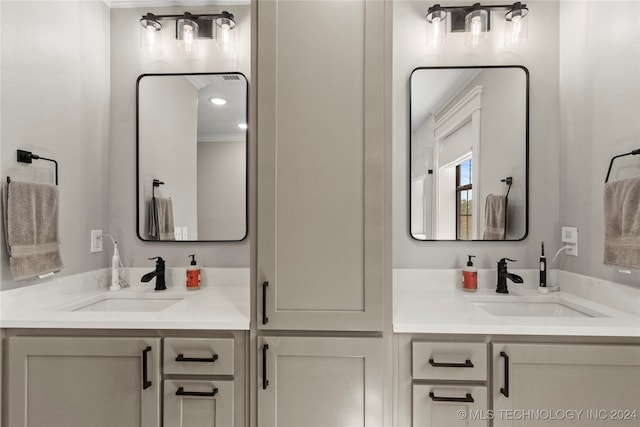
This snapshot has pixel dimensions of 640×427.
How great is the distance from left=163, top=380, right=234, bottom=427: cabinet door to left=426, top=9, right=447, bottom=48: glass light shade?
195 centimetres

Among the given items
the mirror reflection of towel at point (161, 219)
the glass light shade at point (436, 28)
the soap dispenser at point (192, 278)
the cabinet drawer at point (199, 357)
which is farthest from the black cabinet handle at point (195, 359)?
Answer: the glass light shade at point (436, 28)

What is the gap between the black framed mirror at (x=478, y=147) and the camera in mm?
1822

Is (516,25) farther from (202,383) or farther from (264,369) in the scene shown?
(202,383)

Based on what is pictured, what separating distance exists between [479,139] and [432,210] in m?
0.45

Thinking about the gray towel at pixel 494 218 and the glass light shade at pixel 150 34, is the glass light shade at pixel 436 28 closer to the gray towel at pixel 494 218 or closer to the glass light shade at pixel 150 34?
the gray towel at pixel 494 218

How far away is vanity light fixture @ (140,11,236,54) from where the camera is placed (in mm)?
1889

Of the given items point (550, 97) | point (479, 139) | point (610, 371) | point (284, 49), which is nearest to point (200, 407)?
point (284, 49)

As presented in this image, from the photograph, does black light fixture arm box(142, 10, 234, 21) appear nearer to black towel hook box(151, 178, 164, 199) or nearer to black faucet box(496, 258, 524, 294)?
black towel hook box(151, 178, 164, 199)

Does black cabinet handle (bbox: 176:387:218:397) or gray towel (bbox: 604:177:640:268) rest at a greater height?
gray towel (bbox: 604:177:640:268)

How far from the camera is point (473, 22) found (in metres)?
1.81

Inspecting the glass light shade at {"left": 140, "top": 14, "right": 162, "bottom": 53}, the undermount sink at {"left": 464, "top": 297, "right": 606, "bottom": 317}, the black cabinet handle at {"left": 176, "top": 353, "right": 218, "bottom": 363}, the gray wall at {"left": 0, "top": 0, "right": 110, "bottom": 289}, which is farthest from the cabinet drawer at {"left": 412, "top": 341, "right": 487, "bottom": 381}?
the glass light shade at {"left": 140, "top": 14, "right": 162, "bottom": 53}

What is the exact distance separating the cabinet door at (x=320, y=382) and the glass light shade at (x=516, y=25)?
5.69 feet

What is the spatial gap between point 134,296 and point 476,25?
2.34 m

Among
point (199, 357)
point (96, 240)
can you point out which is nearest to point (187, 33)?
point (96, 240)
